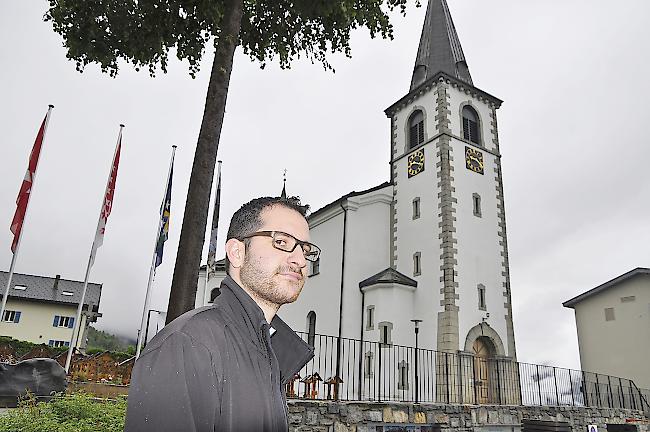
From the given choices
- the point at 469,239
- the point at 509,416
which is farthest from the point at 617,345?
the point at 509,416

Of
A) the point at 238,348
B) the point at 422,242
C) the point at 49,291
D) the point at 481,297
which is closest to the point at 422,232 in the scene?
the point at 422,242

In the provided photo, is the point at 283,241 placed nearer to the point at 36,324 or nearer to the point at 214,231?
the point at 214,231

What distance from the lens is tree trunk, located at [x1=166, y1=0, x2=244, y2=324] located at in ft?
21.6

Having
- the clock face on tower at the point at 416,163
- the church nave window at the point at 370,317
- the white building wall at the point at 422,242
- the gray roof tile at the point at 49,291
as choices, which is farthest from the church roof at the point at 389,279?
the gray roof tile at the point at 49,291

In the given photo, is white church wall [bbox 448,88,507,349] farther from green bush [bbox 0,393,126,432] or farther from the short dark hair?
the short dark hair

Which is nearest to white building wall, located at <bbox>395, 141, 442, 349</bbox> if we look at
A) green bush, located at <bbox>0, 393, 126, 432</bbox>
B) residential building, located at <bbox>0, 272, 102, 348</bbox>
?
green bush, located at <bbox>0, 393, 126, 432</bbox>

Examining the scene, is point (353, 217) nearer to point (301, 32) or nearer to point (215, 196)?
point (215, 196)

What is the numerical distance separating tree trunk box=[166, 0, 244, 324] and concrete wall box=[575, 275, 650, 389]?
2300cm

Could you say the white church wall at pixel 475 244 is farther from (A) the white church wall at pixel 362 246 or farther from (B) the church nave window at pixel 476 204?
(A) the white church wall at pixel 362 246

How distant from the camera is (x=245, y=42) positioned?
10.6m

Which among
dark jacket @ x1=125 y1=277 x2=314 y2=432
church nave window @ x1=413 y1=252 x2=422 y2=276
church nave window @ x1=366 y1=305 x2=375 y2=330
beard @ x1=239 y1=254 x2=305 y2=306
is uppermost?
church nave window @ x1=413 y1=252 x2=422 y2=276

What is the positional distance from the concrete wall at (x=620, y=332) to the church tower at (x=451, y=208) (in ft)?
22.8

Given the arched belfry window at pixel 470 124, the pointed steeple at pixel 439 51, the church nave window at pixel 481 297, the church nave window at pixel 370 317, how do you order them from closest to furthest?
the church nave window at pixel 481 297 < the church nave window at pixel 370 317 < the arched belfry window at pixel 470 124 < the pointed steeple at pixel 439 51

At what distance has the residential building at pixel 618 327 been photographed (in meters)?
22.3
